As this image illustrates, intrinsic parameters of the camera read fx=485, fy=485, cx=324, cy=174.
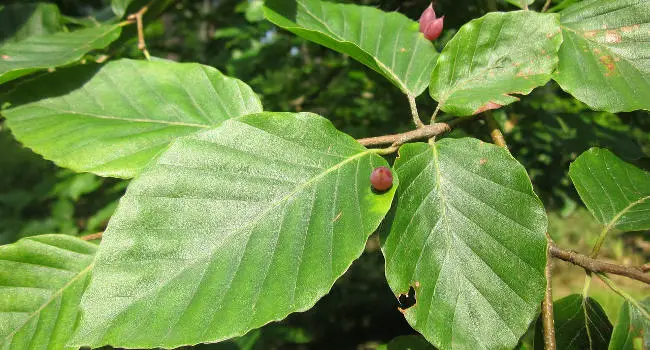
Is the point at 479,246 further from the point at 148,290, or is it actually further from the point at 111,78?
the point at 111,78

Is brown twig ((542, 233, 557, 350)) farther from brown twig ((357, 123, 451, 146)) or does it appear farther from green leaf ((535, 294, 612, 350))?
brown twig ((357, 123, 451, 146))

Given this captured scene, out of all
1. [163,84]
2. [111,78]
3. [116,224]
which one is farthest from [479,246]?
[111,78]

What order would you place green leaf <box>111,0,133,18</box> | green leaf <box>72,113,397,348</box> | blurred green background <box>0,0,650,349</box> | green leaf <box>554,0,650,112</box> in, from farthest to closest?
blurred green background <box>0,0,650,349</box>, green leaf <box>111,0,133,18</box>, green leaf <box>554,0,650,112</box>, green leaf <box>72,113,397,348</box>

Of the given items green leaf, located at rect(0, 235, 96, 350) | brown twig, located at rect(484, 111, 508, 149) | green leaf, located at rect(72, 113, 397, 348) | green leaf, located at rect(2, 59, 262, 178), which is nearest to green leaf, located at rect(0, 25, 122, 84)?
green leaf, located at rect(2, 59, 262, 178)

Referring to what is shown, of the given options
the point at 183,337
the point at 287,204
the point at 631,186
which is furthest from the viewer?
the point at 631,186

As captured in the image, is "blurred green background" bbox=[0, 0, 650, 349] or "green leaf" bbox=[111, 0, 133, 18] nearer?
"green leaf" bbox=[111, 0, 133, 18]

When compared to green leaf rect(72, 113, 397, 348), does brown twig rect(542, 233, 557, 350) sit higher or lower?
lower

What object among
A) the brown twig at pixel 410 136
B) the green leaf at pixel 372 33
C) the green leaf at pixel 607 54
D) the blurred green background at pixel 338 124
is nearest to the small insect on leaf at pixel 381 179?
the brown twig at pixel 410 136
